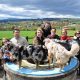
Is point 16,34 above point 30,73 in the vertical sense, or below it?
above

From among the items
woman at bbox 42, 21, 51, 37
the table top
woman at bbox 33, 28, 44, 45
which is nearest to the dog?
the table top

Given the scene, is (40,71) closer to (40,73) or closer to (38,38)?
(40,73)

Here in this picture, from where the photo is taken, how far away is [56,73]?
4.39 m

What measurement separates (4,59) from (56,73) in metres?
1.24

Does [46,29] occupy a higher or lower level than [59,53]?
higher

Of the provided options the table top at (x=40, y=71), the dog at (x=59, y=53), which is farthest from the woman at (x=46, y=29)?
the table top at (x=40, y=71)

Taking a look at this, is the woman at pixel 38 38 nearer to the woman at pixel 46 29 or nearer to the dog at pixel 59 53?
the woman at pixel 46 29

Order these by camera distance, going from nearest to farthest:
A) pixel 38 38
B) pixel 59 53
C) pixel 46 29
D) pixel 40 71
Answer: pixel 59 53 < pixel 40 71 < pixel 38 38 < pixel 46 29

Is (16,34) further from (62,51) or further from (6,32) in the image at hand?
(6,32)

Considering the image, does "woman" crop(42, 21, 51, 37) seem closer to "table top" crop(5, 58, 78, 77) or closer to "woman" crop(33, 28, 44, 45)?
"woman" crop(33, 28, 44, 45)

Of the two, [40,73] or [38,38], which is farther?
[38,38]

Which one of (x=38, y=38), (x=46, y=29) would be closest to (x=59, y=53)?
(x=38, y=38)

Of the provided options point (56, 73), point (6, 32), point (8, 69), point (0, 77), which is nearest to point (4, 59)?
point (8, 69)

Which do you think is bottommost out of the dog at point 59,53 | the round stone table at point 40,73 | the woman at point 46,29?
the round stone table at point 40,73
